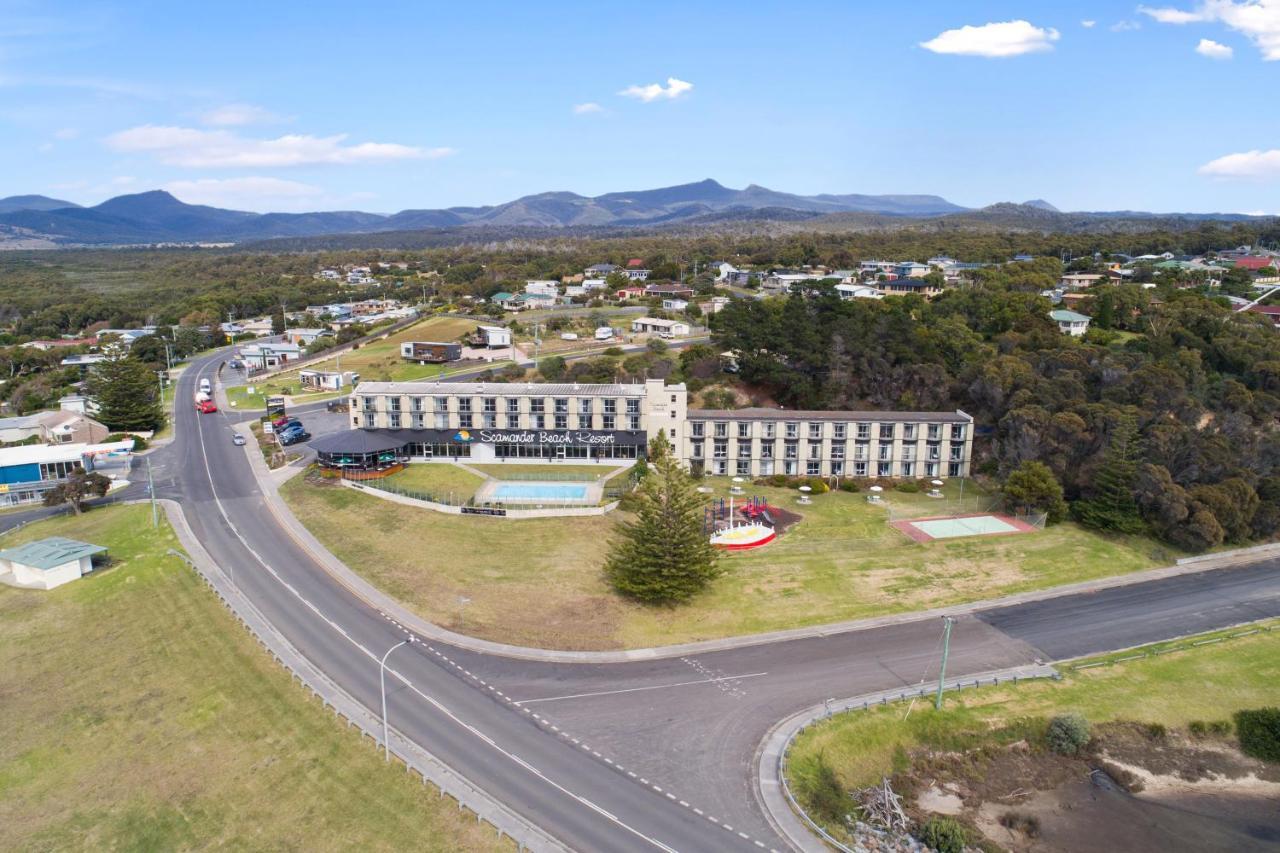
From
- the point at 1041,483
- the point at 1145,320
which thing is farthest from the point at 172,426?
the point at 1145,320

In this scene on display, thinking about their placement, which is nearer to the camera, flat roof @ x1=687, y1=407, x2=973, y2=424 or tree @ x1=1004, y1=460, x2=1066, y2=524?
tree @ x1=1004, y1=460, x2=1066, y2=524

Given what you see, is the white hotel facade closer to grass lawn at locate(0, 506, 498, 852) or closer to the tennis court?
the tennis court

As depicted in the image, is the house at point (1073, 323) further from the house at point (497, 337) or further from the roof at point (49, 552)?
the roof at point (49, 552)

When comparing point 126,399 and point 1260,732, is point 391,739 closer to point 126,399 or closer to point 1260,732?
point 1260,732

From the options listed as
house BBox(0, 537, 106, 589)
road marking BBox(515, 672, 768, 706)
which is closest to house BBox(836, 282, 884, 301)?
road marking BBox(515, 672, 768, 706)

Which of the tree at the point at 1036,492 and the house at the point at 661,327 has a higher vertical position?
the house at the point at 661,327

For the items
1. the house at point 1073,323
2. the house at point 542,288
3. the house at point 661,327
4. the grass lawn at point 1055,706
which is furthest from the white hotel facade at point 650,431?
the house at point 542,288
